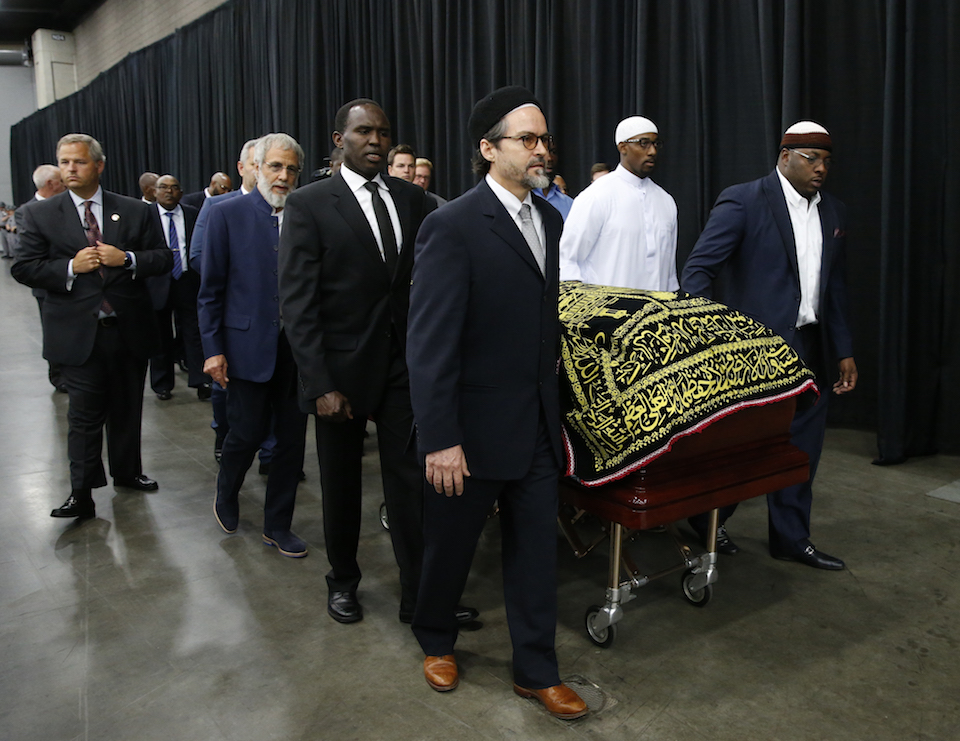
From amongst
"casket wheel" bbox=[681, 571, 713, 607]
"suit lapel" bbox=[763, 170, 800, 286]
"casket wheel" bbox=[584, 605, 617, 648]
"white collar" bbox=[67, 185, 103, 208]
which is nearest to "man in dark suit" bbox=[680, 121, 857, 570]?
"suit lapel" bbox=[763, 170, 800, 286]

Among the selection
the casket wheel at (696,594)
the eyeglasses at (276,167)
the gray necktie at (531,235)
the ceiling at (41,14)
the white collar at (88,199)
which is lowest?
the casket wheel at (696,594)

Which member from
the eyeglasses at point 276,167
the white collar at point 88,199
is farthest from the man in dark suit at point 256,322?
the white collar at point 88,199

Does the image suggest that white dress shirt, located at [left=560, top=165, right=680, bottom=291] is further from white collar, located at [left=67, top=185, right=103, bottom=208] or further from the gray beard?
white collar, located at [left=67, top=185, right=103, bottom=208]

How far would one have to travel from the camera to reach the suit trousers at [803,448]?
10.4 ft

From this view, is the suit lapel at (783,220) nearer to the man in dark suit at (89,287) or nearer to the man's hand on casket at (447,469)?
the man's hand on casket at (447,469)

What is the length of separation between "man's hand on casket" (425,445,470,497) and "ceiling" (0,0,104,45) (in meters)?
19.5

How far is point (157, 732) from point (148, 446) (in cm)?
313

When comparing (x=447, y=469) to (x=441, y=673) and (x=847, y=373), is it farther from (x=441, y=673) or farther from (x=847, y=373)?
(x=847, y=373)

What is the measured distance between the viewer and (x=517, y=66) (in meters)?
7.07

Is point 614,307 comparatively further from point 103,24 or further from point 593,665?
point 103,24

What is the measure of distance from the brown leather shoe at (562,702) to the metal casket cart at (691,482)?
36 cm

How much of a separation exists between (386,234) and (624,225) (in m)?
1.55

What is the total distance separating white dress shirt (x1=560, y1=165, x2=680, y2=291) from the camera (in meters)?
3.85

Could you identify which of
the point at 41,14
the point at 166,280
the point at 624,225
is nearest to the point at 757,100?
the point at 624,225
